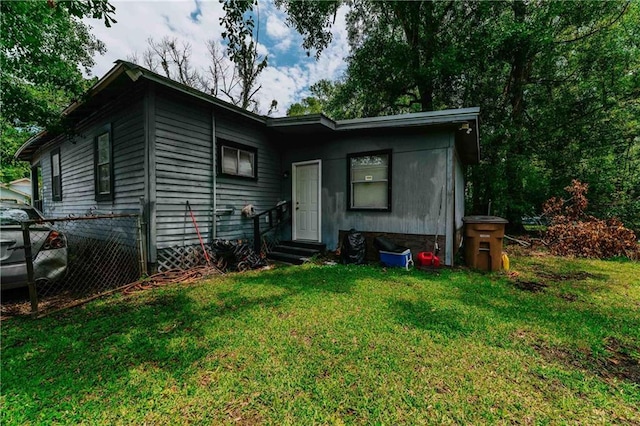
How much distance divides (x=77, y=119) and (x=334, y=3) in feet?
24.5

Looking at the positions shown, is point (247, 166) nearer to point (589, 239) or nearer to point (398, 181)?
point (398, 181)

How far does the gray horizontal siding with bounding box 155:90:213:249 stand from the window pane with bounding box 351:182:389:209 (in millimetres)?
3471

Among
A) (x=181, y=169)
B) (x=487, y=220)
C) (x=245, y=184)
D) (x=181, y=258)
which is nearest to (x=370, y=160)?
(x=487, y=220)

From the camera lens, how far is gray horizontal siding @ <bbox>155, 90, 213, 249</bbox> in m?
5.02

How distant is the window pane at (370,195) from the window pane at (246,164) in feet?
8.98

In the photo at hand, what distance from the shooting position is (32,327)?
2992mm

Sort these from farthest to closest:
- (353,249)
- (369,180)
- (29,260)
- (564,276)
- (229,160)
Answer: (369,180) < (229,160) < (353,249) < (564,276) < (29,260)

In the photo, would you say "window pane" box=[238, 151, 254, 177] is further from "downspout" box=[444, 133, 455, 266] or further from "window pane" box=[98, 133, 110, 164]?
"downspout" box=[444, 133, 455, 266]

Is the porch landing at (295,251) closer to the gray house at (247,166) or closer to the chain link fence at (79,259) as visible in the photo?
the gray house at (247,166)

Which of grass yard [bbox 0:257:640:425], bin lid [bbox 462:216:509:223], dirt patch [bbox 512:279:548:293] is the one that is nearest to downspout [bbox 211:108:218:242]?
grass yard [bbox 0:257:640:425]

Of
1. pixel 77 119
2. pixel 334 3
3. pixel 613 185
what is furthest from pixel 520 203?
pixel 77 119

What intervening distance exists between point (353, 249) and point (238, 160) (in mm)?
3551

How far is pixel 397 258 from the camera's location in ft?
18.8

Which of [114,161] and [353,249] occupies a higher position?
[114,161]
